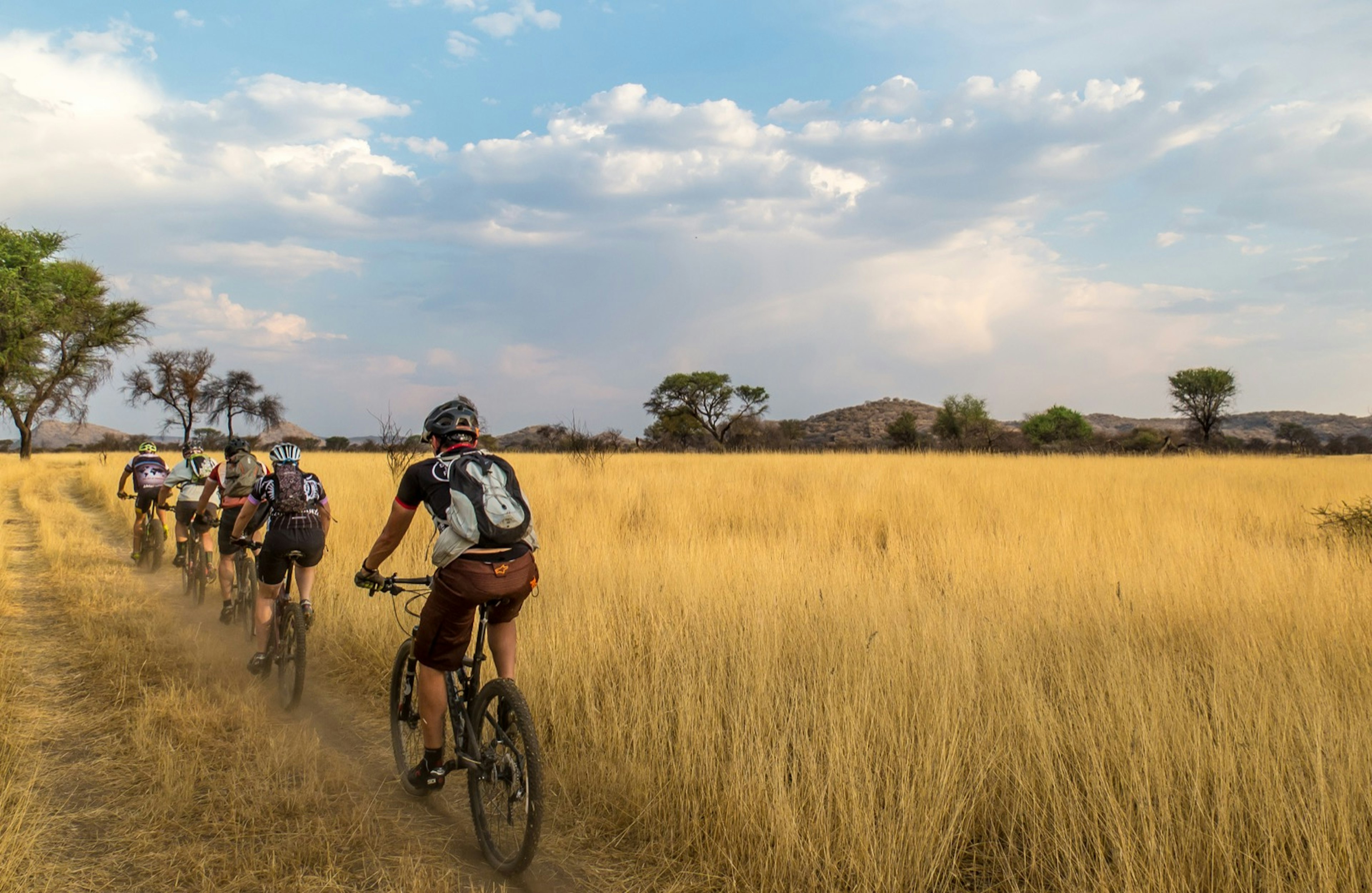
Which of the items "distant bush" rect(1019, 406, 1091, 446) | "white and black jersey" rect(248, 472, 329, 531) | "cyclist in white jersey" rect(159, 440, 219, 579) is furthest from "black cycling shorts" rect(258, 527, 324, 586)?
"distant bush" rect(1019, 406, 1091, 446)

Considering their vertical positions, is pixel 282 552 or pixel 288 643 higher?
pixel 282 552

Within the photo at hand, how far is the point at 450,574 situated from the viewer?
12.2 feet

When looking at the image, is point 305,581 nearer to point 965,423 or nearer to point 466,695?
point 466,695

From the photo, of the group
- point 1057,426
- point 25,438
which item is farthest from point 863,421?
point 25,438

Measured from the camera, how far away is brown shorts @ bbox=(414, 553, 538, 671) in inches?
146

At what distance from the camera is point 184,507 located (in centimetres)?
1083

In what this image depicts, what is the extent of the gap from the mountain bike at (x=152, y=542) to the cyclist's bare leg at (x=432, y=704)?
34.9ft

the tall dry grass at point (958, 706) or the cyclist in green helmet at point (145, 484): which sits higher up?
the cyclist in green helmet at point (145, 484)

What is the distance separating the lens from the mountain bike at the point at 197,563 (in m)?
10.0

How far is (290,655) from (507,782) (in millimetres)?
3441

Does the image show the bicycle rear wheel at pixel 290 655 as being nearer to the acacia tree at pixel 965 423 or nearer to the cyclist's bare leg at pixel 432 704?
the cyclist's bare leg at pixel 432 704

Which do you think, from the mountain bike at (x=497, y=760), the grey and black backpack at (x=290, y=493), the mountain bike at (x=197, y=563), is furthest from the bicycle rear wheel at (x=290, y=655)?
the mountain bike at (x=197, y=563)

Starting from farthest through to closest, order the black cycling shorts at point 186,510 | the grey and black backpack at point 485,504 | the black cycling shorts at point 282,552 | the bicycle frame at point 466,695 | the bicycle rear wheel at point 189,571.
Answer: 1. the black cycling shorts at point 186,510
2. the bicycle rear wheel at point 189,571
3. the black cycling shorts at point 282,552
4. the bicycle frame at point 466,695
5. the grey and black backpack at point 485,504

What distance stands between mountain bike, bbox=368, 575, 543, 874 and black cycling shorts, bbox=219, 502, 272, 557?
421 cm
